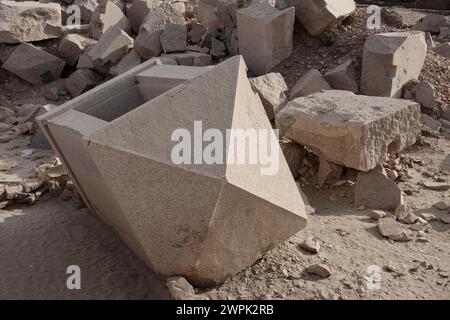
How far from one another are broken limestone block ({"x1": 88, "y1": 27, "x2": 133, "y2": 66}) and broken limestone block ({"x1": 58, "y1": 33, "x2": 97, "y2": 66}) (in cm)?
49

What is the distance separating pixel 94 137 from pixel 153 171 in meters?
0.37

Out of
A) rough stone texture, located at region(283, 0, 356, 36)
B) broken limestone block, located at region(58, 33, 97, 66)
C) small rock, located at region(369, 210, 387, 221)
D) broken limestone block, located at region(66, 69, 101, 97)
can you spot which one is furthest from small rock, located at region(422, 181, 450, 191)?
broken limestone block, located at region(58, 33, 97, 66)

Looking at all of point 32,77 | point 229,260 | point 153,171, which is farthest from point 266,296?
point 32,77

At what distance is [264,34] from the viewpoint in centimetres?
619

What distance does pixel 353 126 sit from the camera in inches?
168

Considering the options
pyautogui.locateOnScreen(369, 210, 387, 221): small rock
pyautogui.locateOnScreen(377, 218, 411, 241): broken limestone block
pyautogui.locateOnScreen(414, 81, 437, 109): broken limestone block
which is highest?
pyautogui.locateOnScreen(414, 81, 437, 109): broken limestone block

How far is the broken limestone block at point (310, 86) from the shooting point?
5.76 m

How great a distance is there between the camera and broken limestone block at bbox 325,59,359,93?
19.5 feet

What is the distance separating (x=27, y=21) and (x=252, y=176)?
6107mm

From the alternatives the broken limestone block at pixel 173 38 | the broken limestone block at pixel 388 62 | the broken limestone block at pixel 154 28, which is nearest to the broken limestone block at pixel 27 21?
the broken limestone block at pixel 154 28

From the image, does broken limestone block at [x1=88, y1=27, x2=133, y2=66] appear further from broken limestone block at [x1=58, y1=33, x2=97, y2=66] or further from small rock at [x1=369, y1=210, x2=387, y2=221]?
small rock at [x1=369, y1=210, x2=387, y2=221]

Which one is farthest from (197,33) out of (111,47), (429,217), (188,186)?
(188,186)

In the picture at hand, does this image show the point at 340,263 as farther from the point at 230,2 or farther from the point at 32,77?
the point at 32,77

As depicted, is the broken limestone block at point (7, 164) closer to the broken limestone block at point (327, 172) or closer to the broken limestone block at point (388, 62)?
the broken limestone block at point (327, 172)
